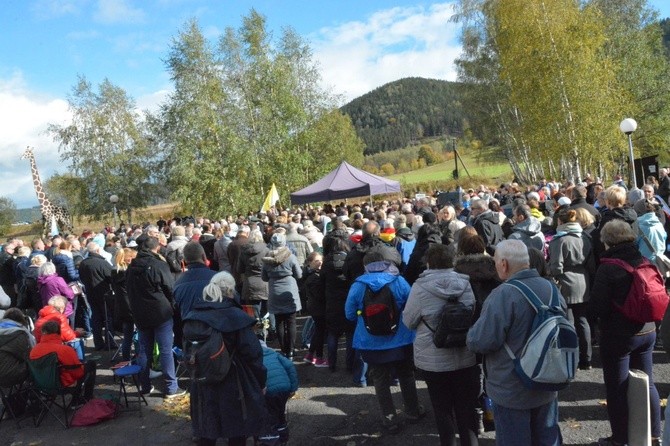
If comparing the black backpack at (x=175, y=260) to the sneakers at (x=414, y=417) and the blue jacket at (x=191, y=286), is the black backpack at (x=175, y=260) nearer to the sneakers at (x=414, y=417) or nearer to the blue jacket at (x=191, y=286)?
the blue jacket at (x=191, y=286)

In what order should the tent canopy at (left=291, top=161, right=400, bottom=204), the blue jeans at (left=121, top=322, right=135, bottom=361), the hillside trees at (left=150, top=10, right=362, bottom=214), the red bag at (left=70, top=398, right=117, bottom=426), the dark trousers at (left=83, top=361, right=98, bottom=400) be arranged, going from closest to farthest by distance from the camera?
the red bag at (left=70, top=398, right=117, bottom=426) → the dark trousers at (left=83, top=361, right=98, bottom=400) → the blue jeans at (left=121, top=322, right=135, bottom=361) → the tent canopy at (left=291, top=161, right=400, bottom=204) → the hillside trees at (left=150, top=10, right=362, bottom=214)

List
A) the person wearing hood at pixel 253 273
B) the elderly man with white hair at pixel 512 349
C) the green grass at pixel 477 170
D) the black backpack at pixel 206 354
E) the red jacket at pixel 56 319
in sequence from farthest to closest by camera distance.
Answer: the green grass at pixel 477 170 < the person wearing hood at pixel 253 273 < the red jacket at pixel 56 319 < the black backpack at pixel 206 354 < the elderly man with white hair at pixel 512 349

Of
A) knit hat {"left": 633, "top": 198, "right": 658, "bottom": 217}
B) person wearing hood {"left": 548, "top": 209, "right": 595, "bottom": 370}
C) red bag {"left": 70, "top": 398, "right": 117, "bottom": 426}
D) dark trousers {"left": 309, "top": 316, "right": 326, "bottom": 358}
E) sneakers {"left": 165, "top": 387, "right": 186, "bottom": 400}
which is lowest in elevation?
sneakers {"left": 165, "top": 387, "right": 186, "bottom": 400}

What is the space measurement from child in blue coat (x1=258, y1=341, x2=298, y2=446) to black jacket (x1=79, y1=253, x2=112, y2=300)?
481 centimetres

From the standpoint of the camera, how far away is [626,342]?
146 inches

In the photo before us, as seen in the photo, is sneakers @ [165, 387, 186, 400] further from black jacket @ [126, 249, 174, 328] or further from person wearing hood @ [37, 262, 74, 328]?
person wearing hood @ [37, 262, 74, 328]

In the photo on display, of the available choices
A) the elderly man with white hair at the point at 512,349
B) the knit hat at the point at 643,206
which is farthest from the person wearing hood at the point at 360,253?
the knit hat at the point at 643,206

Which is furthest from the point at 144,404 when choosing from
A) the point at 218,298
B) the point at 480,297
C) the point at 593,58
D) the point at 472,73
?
the point at 472,73

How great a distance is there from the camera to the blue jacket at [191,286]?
17.6 feet

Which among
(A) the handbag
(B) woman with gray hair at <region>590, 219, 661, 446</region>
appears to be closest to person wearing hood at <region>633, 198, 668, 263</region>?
(A) the handbag

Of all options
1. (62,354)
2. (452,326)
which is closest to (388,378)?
(452,326)

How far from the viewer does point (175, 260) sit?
817cm

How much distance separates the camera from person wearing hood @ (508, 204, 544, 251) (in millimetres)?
6180

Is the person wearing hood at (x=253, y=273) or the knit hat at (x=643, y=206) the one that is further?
the person wearing hood at (x=253, y=273)
